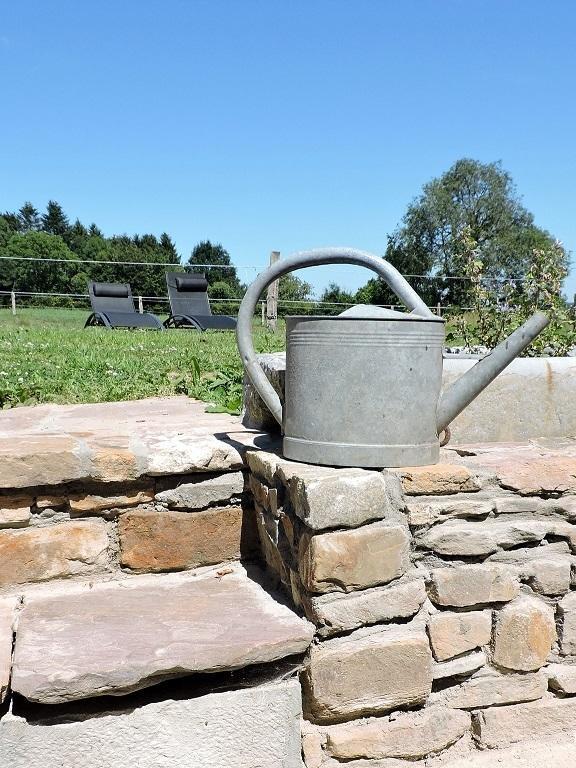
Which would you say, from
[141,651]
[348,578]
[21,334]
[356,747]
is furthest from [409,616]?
[21,334]

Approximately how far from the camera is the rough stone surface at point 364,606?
1641mm

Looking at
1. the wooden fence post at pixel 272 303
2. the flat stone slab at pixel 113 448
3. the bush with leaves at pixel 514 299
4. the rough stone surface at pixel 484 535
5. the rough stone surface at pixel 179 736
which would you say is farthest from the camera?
the wooden fence post at pixel 272 303

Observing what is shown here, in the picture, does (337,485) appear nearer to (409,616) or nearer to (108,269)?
(409,616)

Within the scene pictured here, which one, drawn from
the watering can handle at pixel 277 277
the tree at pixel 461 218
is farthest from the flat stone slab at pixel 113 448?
the tree at pixel 461 218

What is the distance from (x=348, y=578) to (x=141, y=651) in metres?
0.48

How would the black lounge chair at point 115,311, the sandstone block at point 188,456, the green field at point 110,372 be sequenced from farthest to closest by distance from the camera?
the black lounge chair at point 115,311 < the green field at point 110,372 < the sandstone block at point 188,456

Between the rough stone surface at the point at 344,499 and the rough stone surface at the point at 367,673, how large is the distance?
28 cm

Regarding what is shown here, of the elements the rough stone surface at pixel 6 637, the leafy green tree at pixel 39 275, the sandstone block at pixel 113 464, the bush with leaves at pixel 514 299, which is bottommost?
the rough stone surface at pixel 6 637

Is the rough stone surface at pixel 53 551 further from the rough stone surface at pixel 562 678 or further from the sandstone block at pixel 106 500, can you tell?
the rough stone surface at pixel 562 678

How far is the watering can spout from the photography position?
1709mm

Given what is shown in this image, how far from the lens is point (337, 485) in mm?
1646

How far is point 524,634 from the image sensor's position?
181 cm

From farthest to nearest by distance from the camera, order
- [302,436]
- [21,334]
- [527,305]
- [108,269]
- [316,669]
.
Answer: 1. [108,269]
2. [21,334]
3. [527,305]
4. [302,436]
5. [316,669]

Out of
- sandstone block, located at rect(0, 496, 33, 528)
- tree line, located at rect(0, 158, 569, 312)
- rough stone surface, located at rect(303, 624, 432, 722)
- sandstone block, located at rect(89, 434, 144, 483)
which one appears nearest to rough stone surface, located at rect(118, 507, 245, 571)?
sandstone block, located at rect(89, 434, 144, 483)
